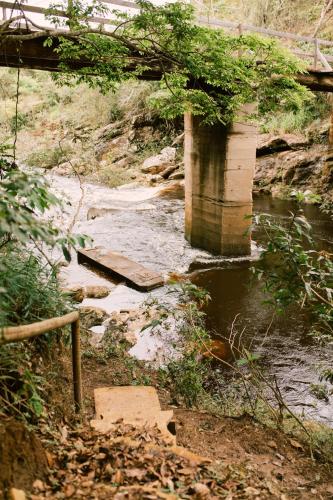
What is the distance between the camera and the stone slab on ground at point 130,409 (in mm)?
3176

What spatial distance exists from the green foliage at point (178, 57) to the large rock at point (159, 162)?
12628 millimetres

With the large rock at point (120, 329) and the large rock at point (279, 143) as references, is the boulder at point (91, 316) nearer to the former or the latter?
the large rock at point (120, 329)

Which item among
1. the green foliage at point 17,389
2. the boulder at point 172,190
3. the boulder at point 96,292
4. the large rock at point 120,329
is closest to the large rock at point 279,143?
the boulder at point 172,190

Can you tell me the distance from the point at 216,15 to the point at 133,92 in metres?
6.86

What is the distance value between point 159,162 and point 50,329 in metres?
18.2

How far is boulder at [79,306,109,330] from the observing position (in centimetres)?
695

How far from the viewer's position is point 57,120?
93.4 ft

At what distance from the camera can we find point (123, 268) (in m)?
9.57

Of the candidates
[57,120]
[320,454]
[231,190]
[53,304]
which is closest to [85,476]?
[53,304]

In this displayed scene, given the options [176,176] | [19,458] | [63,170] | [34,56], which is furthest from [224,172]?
[63,170]

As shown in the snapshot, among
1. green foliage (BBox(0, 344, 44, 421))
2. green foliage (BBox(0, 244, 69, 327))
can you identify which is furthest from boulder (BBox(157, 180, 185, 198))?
green foliage (BBox(0, 344, 44, 421))

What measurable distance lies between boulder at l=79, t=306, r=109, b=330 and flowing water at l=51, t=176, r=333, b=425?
55 centimetres

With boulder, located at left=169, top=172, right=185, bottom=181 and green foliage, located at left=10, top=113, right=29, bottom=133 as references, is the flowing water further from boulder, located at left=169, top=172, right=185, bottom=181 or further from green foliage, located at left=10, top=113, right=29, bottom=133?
boulder, located at left=169, top=172, right=185, bottom=181

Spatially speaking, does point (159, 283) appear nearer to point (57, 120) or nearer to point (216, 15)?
point (216, 15)
